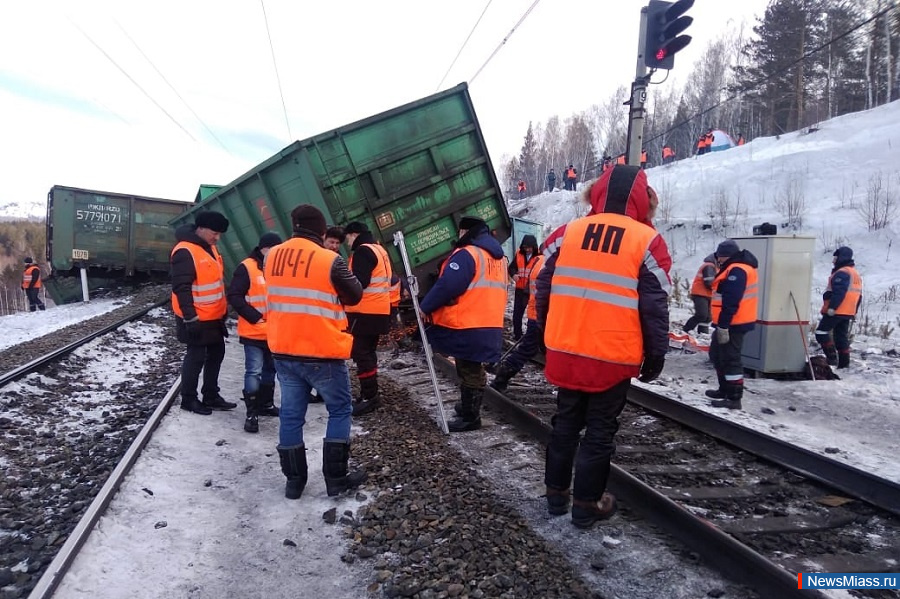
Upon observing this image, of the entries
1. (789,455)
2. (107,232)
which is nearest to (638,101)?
(789,455)

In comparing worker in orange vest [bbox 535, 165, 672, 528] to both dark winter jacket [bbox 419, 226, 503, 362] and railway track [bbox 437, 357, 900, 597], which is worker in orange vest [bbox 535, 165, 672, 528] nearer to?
railway track [bbox 437, 357, 900, 597]

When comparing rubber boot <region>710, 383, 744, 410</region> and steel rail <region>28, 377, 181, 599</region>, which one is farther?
rubber boot <region>710, 383, 744, 410</region>

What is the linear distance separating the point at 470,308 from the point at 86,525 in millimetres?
2940

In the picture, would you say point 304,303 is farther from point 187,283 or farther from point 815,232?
point 815,232

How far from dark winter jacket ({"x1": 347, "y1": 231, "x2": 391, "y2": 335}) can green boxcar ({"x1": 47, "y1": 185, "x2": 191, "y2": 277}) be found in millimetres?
13208

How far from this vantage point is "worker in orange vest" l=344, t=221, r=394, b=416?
5.04 m

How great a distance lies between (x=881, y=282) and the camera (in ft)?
45.1

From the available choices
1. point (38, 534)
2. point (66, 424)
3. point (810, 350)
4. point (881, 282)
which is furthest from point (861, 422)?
point (881, 282)

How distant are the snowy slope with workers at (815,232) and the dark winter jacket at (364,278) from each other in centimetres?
270

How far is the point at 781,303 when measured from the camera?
7.23m

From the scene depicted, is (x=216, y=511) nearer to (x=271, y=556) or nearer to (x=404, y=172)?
(x=271, y=556)

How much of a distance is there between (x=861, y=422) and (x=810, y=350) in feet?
10.7

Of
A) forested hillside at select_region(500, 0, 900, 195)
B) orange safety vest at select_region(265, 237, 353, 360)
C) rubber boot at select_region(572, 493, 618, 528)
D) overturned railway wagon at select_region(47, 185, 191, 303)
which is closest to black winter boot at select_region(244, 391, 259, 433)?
orange safety vest at select_region(265, 237, 353, 360)

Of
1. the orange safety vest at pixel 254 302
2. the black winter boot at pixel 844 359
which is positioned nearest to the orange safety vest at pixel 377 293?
the orange safety vest at pixel 254 302
